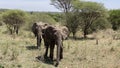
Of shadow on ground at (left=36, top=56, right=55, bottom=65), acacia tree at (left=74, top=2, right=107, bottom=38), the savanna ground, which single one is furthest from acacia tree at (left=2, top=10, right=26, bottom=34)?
shadow on ground at (left=36, top=56, right=55, bottom=65)

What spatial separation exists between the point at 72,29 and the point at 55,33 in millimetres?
18688

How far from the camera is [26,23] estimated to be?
41188 millimetres

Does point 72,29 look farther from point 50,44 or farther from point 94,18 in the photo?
point 50,44

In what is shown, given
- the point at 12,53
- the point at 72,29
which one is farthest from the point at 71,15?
the point at 12,53

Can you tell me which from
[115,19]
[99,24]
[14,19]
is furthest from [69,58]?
[115,19]

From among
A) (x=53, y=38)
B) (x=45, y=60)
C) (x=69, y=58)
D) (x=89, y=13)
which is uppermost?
(x=53, y=38)

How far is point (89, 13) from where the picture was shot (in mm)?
34406

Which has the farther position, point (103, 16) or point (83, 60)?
point (103, 16)

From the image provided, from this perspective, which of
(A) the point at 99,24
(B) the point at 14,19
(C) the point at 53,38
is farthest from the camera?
(B) the point at 14,19

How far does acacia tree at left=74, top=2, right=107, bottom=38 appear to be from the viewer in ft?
112

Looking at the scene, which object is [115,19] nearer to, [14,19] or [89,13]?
[89,13]

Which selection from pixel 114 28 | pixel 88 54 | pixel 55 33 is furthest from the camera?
pixel 114 28

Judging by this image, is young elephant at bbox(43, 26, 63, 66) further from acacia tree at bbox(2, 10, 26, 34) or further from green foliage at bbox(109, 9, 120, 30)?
green foliage at bbox(109, 9, 120, 30)

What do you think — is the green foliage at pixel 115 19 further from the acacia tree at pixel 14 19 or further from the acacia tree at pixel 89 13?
the acacia tree at pixel 14 19
